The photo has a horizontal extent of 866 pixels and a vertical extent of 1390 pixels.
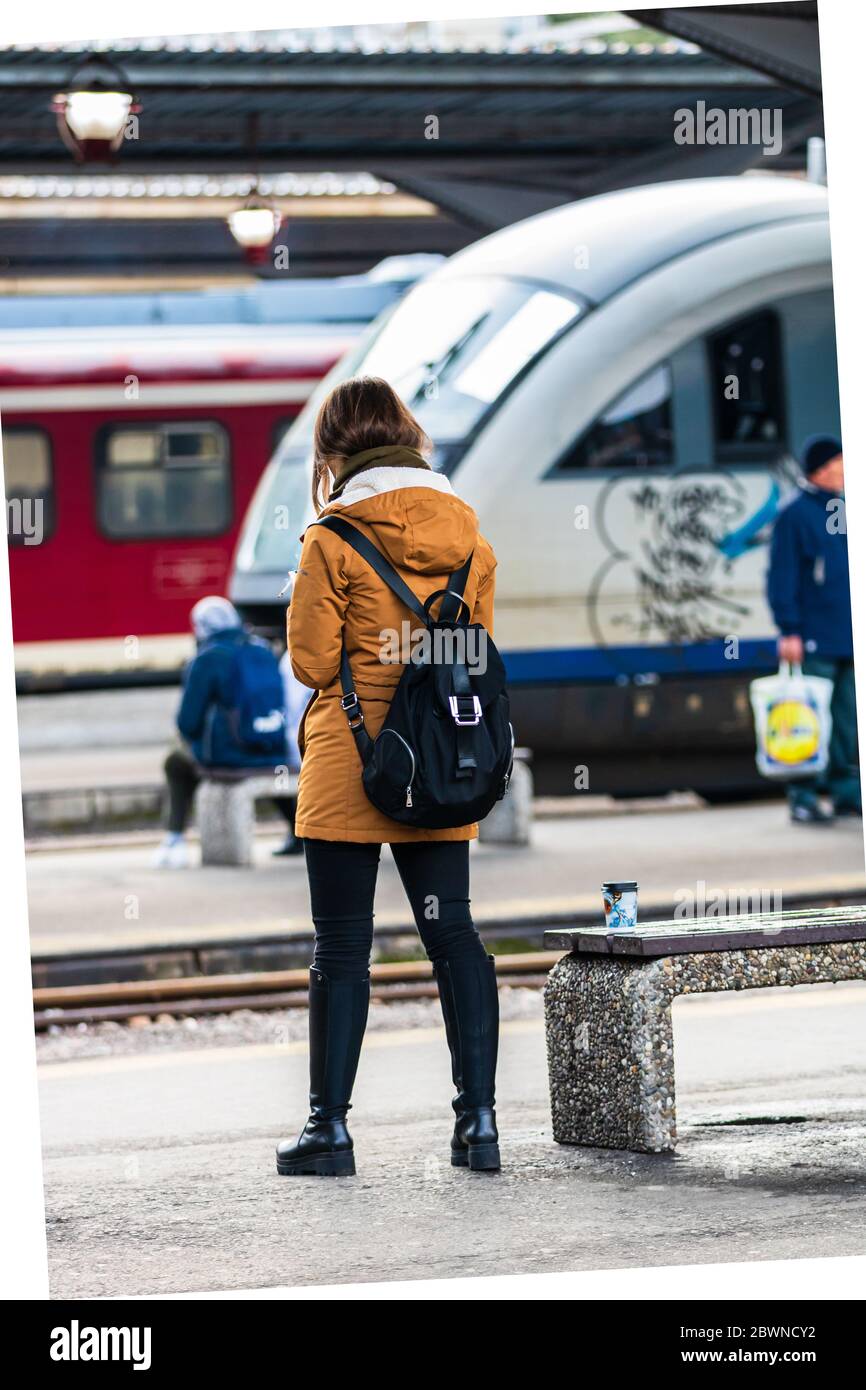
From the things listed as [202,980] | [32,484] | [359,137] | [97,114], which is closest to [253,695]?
[202,980]

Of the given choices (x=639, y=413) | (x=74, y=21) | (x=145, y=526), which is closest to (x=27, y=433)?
(x=145, y=526)

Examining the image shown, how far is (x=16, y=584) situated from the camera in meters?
18.0

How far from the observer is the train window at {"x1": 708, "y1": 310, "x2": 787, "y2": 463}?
1262 cm

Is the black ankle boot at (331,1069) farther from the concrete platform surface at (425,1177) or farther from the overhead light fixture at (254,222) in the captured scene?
the overhead light fixture at (254,222)

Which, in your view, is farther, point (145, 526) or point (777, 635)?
point (145, 526)

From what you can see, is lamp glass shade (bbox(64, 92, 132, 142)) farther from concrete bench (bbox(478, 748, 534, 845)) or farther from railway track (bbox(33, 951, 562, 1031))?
railway track (bbox(33, 951, 562, 1031))

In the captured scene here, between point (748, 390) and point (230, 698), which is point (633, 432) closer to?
point (748, 390)

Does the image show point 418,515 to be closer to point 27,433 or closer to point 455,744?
point 455,744

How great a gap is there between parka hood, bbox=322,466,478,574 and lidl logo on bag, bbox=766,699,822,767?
21.3ft

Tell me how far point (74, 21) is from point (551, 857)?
7354 mm

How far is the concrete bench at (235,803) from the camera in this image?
1148 centimetres

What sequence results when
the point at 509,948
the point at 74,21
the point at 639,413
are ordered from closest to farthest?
the point at 74,21, the point at 509,948, the point at 639,413

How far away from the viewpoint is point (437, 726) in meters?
4.94

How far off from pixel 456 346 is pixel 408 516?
304 inches
